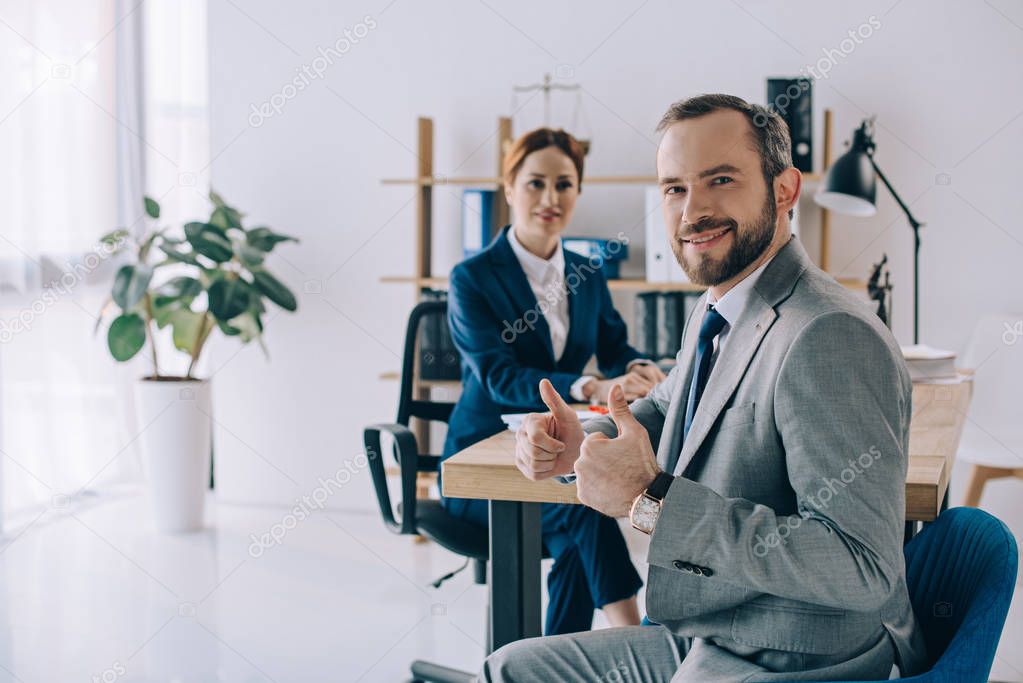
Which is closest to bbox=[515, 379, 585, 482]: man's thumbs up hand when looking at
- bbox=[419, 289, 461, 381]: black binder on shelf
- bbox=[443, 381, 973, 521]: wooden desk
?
bbox=[443, 381, 973, 521]: wooden desk

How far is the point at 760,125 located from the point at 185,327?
325 cm

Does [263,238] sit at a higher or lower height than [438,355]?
higher

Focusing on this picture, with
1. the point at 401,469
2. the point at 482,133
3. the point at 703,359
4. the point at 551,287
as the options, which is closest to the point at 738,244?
the point at 703,359

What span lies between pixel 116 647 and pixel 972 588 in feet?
8.25

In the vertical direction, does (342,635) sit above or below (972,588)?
below

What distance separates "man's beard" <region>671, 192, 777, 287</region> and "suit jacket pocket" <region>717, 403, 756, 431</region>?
0.20 meters

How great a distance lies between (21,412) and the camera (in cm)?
412

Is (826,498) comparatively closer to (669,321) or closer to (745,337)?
(745,337)

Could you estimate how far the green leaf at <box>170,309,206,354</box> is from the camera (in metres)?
4.02

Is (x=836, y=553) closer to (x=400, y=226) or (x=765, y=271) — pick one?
(x=765, y=271)

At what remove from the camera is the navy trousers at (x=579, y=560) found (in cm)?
222

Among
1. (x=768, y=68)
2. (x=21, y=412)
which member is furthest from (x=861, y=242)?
(x=21, y=412)

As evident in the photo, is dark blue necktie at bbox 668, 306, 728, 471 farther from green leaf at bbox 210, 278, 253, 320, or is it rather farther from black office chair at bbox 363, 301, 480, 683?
green leaf at bbox 210, 278, 253, 320

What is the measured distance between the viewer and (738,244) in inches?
49.6
